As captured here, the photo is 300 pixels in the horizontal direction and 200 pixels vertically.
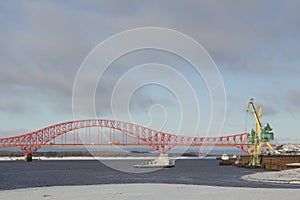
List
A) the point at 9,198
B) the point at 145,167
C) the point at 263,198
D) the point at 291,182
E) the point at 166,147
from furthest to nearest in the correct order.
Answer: the point at 166,147 → the point at 145,167 → the point at 291,182 → the point at 9,198 → the point at 263,198

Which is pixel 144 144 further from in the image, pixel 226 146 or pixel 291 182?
pixel 291 182

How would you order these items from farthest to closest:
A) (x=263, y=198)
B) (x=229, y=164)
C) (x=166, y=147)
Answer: (x=166, y=147)
(x=229, y=164)
(x=263, y=198)

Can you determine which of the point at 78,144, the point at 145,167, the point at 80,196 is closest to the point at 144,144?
the point at 78,144

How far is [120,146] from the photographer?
563 feet

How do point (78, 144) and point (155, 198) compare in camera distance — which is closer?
point (155, 198)

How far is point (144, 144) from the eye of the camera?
573 ft

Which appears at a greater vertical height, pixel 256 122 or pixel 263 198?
pixel 256 122

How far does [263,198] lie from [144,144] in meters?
147

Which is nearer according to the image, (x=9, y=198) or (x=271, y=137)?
(x=9, y=198)

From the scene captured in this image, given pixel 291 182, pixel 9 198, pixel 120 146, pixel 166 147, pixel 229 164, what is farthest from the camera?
pixel 166 147

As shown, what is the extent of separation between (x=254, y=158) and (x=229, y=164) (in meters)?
36.0

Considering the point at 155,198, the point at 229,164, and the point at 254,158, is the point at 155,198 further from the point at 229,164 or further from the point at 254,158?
the point at 229,164

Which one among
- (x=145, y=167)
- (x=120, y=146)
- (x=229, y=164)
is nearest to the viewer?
(x=145, y=167)

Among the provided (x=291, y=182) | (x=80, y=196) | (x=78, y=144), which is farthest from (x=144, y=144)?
(x=80, y=196)
